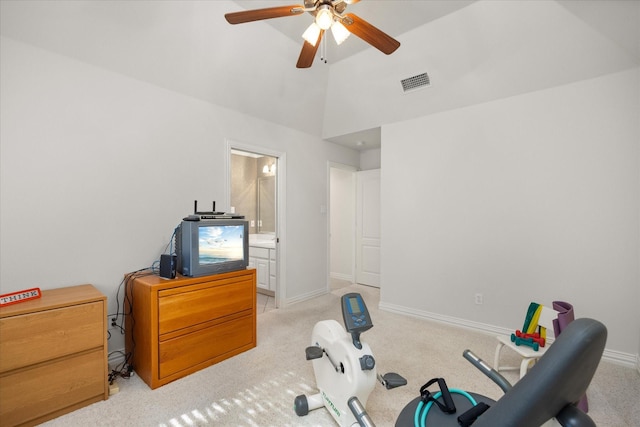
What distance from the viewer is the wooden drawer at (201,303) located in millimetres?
2162

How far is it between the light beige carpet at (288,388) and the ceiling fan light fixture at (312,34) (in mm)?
2447

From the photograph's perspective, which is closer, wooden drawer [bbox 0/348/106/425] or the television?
wooden drawer [bbox 0/348/106/425]

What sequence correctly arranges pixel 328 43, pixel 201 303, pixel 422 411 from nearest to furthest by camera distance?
pixel 422 411 → pixel 201 303 → pixel 328 43

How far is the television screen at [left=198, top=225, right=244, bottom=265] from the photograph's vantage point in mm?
2410

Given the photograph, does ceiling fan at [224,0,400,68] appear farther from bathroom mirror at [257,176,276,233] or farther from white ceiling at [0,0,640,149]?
bathroom mirror at [257,176,276,233]

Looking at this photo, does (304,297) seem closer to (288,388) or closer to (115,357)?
(288,388)

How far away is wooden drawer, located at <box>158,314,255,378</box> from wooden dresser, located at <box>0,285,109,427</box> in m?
0.39

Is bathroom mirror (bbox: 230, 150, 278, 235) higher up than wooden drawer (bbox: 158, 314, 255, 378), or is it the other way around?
bathroom mirror (bbox: 230, 150, 278, 235)

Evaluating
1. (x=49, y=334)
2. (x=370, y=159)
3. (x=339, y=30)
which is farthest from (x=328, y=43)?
(x=49, y=334)

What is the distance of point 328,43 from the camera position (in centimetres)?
317

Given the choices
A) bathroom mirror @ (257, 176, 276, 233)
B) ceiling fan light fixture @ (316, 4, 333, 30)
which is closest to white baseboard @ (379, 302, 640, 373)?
bathroom mirror @ (257, 176, 276, 233)

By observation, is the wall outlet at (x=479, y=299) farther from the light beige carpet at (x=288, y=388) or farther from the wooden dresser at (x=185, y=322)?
the wooden dresser at (x=185, y=322)

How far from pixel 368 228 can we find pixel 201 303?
3331mm

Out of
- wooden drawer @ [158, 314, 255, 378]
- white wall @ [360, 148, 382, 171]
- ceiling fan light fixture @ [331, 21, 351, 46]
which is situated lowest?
wooden drawer @ [158, 314, 255, 378]
